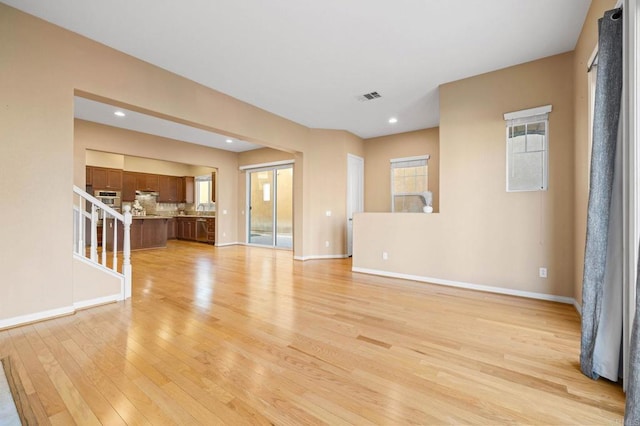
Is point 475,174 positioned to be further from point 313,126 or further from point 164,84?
point 164,84

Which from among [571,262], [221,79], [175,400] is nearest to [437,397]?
[175,400]

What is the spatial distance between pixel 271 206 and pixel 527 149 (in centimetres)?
601

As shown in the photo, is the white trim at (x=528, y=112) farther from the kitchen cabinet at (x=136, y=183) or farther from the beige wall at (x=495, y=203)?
the kitchen cabinet at (x=136, y=183)

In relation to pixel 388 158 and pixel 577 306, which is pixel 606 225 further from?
pixel 388 158

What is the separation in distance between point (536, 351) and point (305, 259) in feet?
14.6

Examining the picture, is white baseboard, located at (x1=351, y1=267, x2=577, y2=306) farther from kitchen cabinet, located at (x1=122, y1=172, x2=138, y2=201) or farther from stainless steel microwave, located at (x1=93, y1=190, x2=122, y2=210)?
kitchen cabinet, located at (x1=122, y1=172, x2=138, y2=201)

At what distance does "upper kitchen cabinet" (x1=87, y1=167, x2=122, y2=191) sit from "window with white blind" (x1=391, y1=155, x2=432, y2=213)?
7.81 meters

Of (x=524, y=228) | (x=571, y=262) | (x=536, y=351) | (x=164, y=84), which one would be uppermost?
(x=164, y=84)

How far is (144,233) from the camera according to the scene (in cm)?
738

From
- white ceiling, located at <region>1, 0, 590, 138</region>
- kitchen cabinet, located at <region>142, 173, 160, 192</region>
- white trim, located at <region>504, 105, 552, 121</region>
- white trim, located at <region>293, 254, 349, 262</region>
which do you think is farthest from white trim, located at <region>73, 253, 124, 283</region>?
kitchen cabinet, located at <region>142, 173, 160, 192</region>

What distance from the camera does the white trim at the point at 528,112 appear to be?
3.36 metres

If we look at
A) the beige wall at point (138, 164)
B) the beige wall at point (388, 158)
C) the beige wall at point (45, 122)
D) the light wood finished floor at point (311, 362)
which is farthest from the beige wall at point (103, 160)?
the beige wall at point (388, 158)

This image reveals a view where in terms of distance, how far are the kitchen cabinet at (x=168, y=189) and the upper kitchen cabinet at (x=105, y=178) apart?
1.38m

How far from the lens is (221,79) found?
386cm
